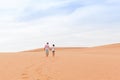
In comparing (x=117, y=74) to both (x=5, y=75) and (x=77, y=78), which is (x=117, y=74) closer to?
(x=77, y=78)

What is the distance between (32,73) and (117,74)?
349cm

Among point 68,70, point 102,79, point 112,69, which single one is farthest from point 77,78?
point 112,69

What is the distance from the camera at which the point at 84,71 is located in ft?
43.5

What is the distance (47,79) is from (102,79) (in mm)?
2150

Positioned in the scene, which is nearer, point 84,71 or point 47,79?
point 47,79

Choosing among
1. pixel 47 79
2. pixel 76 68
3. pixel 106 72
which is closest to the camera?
pixel 47 79

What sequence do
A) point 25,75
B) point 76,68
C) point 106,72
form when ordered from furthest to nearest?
point 76,68, point 106,72, point 25,75

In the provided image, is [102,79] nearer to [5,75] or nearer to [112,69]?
[112,69]

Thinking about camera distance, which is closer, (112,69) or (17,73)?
(17,73)

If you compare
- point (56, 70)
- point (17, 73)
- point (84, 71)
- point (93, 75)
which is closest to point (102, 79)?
point (93, 75)

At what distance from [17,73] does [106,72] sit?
3.78 m

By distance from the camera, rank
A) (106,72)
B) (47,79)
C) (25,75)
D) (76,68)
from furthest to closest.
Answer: (76,68), (106,72), (25,75), (47,79)

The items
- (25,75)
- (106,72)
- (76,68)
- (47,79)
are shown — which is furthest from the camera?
(76,68)

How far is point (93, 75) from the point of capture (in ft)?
40.4
